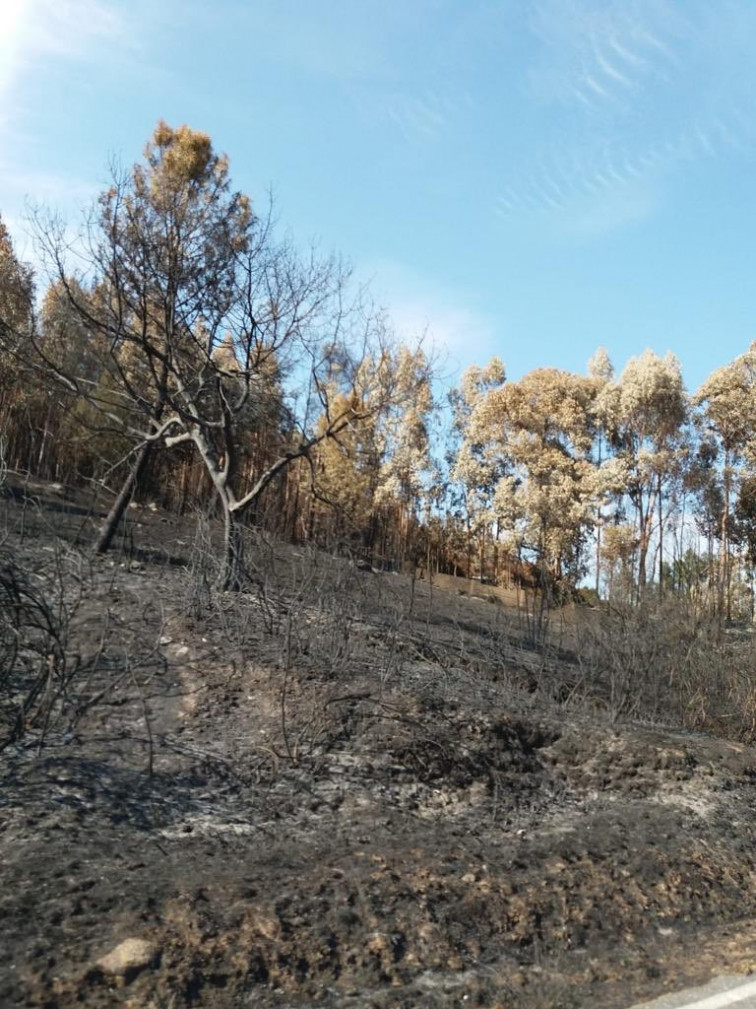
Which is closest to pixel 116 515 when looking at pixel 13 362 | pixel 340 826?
pixel 340 826

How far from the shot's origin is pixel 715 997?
16.3ft

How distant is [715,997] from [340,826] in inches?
108

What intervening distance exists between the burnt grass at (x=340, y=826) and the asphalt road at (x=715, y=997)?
6.3 inches

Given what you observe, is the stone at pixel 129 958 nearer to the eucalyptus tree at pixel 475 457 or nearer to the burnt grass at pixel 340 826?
the burnt grass at pixel 340 826

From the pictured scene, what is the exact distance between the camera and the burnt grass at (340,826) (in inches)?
192

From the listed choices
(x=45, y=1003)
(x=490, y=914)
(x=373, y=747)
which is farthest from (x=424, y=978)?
(x=373, y=747)

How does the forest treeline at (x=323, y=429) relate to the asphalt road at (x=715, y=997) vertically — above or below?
above

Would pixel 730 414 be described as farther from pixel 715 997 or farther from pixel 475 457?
pixel 715 997

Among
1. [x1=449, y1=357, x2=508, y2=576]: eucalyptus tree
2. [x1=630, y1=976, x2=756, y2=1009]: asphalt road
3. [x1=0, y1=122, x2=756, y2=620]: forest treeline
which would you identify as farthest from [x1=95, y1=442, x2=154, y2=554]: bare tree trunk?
[x1=449, y1=357, x2=508, y2=576]: eucalyptus tree

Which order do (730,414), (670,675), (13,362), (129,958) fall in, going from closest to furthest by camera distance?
(129,958) → (670,675) → (13,362) → (730,414)

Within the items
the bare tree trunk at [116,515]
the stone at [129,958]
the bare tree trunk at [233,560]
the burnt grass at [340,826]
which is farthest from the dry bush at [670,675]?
the stone at [129,958]

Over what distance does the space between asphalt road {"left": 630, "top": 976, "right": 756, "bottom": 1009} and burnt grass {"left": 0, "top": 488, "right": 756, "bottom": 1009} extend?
6.3 inches

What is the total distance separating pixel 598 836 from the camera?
7328 mm

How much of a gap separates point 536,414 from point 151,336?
23208 mm
